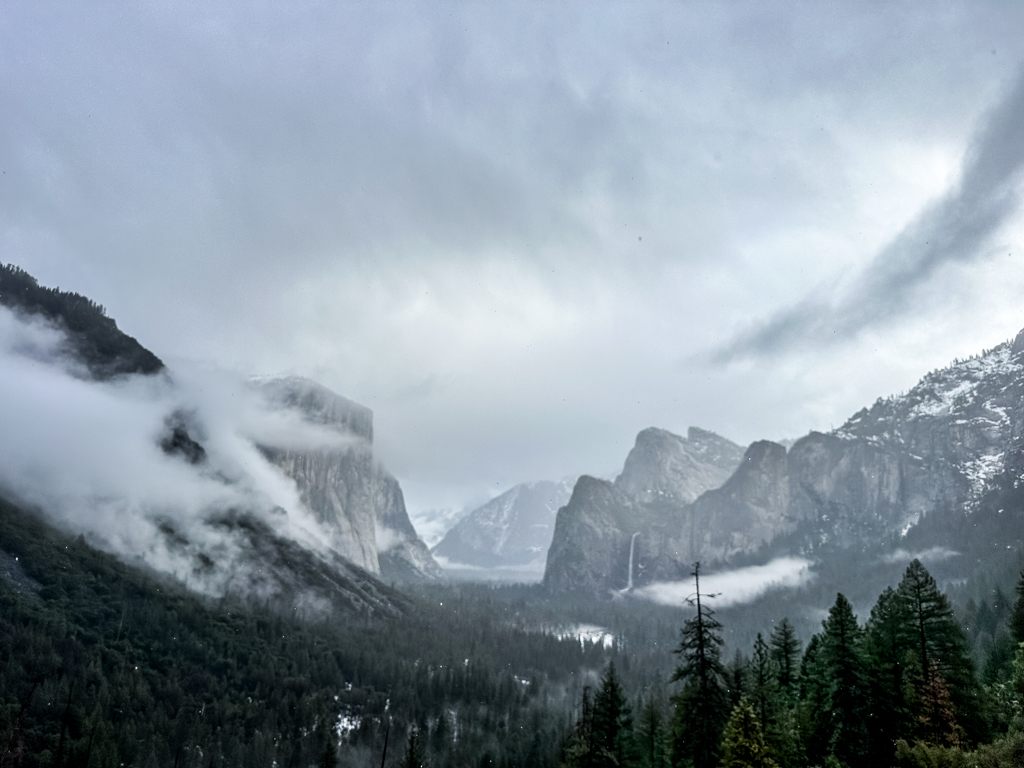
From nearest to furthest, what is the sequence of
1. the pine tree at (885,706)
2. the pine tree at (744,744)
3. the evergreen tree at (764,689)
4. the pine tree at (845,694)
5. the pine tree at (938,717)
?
the pine tree at (744,744) < the pine tree at (938,717) < the pine tree at (885,706) < the pine tree at (845,694) < the evergreen tree at (764,689)

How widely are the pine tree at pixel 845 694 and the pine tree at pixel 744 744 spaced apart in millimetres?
7475

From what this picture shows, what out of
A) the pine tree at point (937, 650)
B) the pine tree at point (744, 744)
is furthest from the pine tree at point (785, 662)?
the pine tree at point (744, 744)

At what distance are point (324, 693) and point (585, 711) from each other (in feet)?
474

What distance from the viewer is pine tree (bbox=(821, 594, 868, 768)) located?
44.7 metres

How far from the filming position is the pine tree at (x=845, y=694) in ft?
147

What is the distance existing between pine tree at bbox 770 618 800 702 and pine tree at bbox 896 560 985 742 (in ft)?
63.8

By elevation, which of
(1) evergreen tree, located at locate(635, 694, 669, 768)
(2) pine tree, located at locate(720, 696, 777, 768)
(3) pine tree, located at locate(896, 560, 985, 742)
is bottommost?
(1) evergreen tree, located at locate(635, 694, 669, 768)

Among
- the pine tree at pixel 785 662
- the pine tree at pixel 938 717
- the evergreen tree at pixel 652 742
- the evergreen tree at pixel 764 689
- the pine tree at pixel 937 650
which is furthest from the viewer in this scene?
the evergreen tree at pixel 652 742

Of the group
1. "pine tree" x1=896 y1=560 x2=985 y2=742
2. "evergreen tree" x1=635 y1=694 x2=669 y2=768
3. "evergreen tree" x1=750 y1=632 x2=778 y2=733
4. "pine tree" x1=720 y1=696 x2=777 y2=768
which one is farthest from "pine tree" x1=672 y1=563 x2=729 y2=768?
"evergreen tree" x1=635 y1=694 x2=669 y2=768

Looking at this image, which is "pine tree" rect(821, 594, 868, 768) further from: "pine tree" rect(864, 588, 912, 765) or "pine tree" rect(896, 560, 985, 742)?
"pine tree" rect(896, 560, 985, 742)

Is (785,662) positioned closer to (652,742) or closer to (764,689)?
(652,742)

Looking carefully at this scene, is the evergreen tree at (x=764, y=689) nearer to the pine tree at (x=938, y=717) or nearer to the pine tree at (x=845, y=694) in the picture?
the pine tree at (x=845, y=694)

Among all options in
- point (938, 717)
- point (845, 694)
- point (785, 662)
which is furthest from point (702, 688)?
point (785, 662)

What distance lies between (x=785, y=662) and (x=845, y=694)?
89.5 feet
